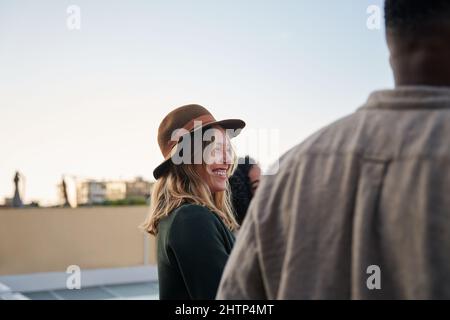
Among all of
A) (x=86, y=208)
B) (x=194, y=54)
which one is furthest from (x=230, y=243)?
(x=194, y=54)

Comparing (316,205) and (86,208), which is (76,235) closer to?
(86,208)

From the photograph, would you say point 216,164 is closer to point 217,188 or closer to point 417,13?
point 217,188

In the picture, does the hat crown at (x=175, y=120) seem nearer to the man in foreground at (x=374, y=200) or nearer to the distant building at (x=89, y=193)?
the man in foreground at (x=374, y=200)

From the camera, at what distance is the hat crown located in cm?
200

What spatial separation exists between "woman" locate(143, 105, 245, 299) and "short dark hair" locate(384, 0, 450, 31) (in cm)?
78

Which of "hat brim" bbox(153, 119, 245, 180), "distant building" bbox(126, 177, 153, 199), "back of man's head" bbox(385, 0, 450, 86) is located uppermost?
"back of man's head" bbox(385, 0, 450, 86)

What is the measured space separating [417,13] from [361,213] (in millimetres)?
248

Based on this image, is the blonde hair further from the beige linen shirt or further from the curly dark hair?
the curly dark hair

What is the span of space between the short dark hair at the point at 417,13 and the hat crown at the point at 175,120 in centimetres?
119

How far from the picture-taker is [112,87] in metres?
12.4

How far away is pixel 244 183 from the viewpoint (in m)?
3.16

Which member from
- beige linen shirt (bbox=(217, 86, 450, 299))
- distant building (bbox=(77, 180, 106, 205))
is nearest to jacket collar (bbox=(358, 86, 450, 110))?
beige linen shirt (bbox=(217, 86, 450, 299))

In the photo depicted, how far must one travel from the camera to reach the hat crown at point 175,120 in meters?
2.00

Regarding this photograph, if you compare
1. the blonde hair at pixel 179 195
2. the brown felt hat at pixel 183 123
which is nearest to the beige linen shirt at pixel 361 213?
the blonde hair at pixel 179 195
